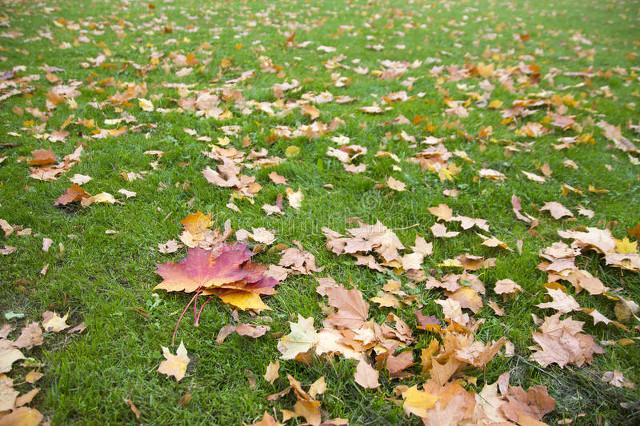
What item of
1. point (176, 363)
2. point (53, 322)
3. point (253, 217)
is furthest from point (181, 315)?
point (253, 217)

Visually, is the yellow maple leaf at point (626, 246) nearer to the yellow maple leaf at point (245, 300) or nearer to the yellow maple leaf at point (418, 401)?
the yellow maple leaf at point (418, 401)

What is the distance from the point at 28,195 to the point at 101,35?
14.5ft

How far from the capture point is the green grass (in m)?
1.65

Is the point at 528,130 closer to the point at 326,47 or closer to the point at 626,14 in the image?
the point at 326,47

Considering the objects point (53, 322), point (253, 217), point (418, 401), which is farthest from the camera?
point (253, 217)

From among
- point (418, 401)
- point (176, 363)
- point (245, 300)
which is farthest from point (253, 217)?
point (418, 401)

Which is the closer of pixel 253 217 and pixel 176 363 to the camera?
pixel 176 363

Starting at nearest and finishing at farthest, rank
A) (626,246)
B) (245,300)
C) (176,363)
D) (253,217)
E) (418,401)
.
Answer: (418,401) → (176,363) → (245,300) → (626,246) → (253,217)

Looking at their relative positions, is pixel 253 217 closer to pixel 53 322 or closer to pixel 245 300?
pixel 245 300

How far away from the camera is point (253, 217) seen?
2.61 metres

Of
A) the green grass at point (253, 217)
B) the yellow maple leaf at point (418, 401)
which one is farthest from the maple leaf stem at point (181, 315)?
the yellow maple leaf at point (418, 401)

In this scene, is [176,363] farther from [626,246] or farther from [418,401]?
[626,246]

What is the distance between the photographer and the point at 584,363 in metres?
1.81

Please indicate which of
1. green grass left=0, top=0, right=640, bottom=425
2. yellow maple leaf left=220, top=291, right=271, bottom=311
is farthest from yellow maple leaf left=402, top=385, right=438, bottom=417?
yellow maple leaf left=220, top=291, right=271, bottom=311
